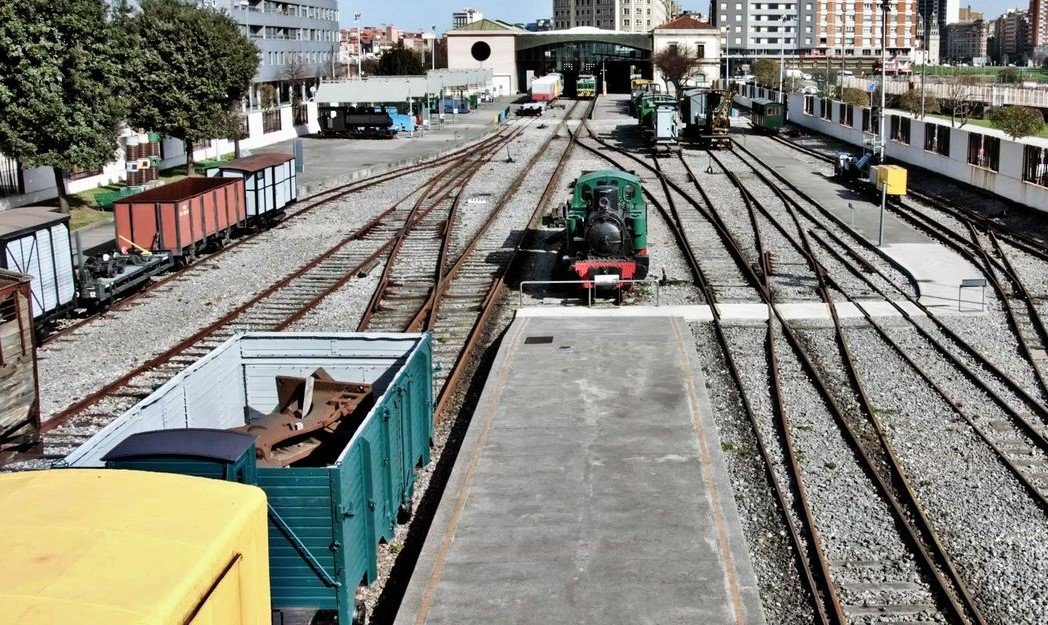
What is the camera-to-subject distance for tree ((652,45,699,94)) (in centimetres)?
11380

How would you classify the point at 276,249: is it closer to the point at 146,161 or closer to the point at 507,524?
the point at 146,161

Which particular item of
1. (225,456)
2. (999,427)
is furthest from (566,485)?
(999,427)

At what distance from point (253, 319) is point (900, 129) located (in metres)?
34.2

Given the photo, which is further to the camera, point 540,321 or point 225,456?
point 540,321

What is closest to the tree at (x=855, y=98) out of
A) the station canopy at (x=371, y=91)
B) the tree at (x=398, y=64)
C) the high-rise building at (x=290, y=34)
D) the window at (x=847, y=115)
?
the window at (x=847, y=115)

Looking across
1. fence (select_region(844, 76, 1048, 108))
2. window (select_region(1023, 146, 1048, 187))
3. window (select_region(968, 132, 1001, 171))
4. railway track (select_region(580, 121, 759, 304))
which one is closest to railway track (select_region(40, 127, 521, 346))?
railway track (select_region(580, 121, 759, 304))

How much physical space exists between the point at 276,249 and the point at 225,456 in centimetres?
2129

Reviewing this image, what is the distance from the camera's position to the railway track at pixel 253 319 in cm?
1420

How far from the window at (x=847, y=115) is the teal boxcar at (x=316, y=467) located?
150ft

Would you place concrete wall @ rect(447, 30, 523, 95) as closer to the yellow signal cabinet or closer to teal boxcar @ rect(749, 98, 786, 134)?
teal boxcar @ rect(749, 98, 786, 134)

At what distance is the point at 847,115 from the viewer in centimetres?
5441

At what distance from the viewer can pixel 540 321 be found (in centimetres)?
1950

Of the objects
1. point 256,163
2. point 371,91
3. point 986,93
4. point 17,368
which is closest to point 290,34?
point 371,91

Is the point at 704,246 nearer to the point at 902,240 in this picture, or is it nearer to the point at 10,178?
the point at 902,240
